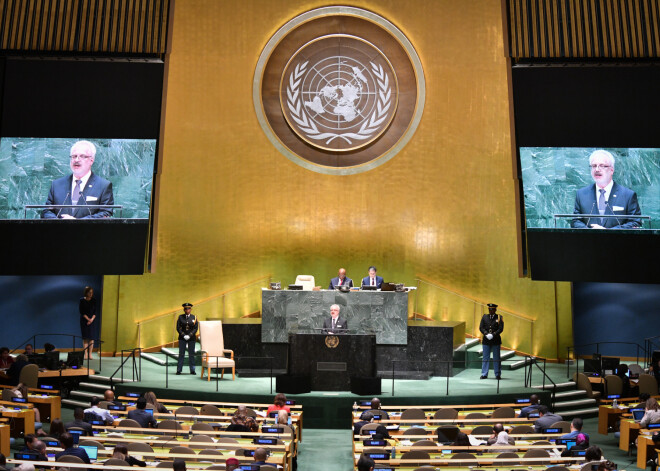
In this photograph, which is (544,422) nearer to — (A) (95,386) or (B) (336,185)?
(A) (95,386)

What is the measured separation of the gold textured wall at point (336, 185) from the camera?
18188 millimetres

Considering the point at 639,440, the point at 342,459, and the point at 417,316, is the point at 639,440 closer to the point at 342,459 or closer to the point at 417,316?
the point at 342,459

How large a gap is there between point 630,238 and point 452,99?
4.66 metres

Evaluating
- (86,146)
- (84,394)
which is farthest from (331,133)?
(84,394)

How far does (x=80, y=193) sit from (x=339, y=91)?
5.78 metres

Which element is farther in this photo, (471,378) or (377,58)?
(377,58)

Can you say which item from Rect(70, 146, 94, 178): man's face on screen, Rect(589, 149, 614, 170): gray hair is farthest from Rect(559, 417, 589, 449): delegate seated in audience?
Rect(70, 146, 94, 178): man's face on screen

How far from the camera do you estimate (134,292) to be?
17.8 metres

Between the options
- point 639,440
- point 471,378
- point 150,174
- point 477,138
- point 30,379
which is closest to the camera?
point 639,440

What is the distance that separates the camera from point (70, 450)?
899cm

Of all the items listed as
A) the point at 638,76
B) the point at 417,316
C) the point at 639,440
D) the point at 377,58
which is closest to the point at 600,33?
the point at 638,76

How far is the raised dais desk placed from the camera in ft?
51.9

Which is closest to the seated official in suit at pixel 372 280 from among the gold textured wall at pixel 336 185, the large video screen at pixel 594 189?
the gold textured wall at pixel 336 185

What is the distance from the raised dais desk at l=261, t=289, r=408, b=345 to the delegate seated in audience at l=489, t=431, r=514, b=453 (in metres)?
5.58
